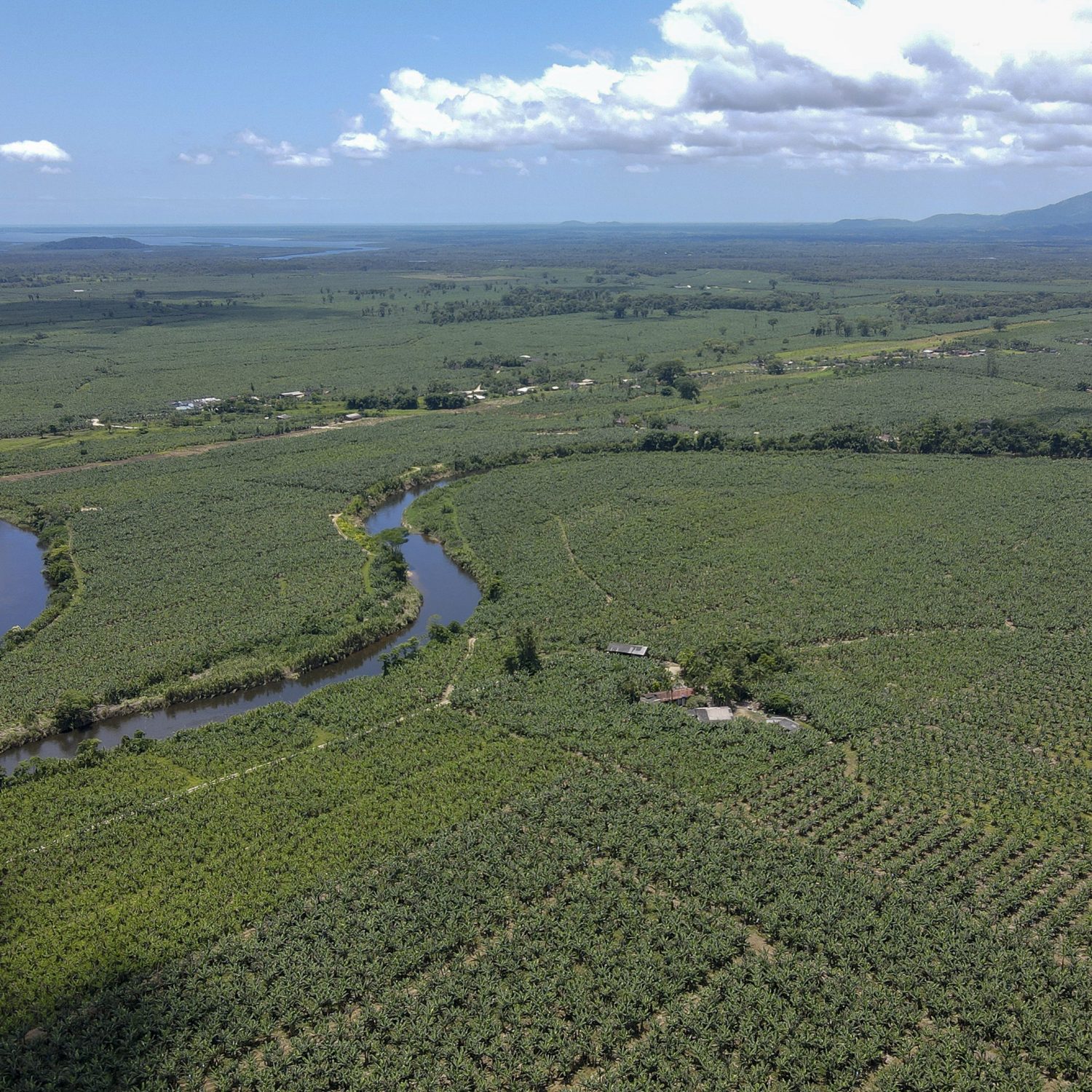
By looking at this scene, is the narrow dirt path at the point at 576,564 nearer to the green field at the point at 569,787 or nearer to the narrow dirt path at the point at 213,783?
the green field at the point at 569,787

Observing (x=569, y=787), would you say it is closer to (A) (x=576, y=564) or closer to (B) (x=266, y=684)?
(B) (x=266, y=684)

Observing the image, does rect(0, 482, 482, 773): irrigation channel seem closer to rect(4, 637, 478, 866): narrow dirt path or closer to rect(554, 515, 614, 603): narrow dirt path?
rect(4, 637, 478, 866): narrow dirt path

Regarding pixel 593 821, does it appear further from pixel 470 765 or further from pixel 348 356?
pixel 348 356

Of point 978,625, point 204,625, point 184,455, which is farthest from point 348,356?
point 978,625

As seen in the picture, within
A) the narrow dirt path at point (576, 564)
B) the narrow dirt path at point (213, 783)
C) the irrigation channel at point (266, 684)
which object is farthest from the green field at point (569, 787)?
the irrigation channel at point (266, 684)

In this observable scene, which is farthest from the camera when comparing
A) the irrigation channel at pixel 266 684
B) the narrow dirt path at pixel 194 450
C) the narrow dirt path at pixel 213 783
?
the narrow dirt path at pixel 194 450

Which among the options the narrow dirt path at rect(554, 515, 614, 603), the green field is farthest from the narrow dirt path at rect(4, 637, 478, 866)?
the narrow dirt path at rect(554, 515, 614, 603)
